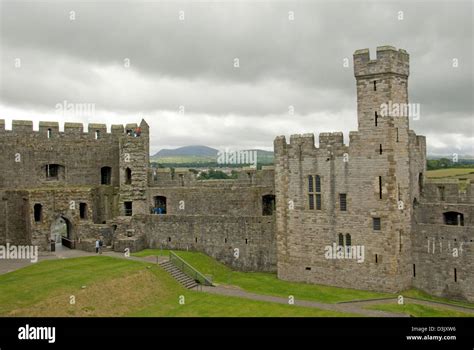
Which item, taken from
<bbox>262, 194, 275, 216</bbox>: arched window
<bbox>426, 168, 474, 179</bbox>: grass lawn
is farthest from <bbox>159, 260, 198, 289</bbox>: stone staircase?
<bbox>426, 168, 474, 179</bbox>: grass lawn

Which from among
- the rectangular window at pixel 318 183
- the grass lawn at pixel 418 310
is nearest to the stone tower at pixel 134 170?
the rectangular window at pixel 318 183

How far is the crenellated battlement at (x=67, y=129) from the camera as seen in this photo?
40.0 metres

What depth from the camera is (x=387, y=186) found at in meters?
29.3

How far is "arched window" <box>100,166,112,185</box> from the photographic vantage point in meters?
43.4

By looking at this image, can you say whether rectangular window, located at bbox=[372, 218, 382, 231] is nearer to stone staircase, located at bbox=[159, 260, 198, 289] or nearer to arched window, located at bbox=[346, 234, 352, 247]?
arched window, located at bbox=[346, 234, 352, 247]

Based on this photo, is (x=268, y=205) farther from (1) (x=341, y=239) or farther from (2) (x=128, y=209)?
(2) (x=128, y=209)

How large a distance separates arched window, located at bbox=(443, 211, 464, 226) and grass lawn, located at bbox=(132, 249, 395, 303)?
5.76m

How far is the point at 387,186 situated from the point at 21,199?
26349 millimetres

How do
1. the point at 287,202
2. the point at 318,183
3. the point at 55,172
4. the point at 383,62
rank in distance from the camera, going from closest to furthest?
the point at 383,62
the point at 318,183
the point at 287,202
the point at 55,172

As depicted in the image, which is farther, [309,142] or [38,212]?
[38,212]

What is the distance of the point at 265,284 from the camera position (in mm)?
32125

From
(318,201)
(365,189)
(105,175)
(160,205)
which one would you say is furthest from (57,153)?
(365,189)

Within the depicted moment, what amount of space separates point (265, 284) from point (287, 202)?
17.6 ft
